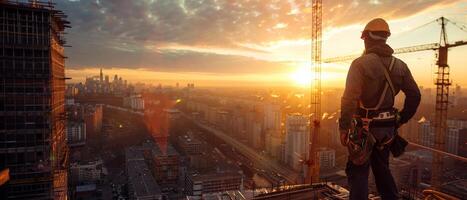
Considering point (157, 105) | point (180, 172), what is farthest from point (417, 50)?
point (157, 105)

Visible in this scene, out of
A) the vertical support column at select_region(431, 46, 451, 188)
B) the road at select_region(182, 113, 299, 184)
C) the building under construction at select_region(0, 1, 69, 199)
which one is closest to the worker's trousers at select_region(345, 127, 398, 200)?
the building under construction at select_region(0, 1, 69, 199)

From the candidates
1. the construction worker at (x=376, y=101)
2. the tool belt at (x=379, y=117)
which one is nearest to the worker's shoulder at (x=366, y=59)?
the construction worker at (x=376, y=101)

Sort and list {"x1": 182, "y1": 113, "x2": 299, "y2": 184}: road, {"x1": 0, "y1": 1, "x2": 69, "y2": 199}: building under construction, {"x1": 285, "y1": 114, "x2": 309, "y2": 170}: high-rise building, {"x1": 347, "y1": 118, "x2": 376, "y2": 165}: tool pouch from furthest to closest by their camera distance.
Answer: {"x1": 285, "y1": 114, "x2": 309, "y2": 170}: high-rise building < {"x1": 182, "y1": 113, "x2": 299, "y2": 184}: road < {"x1": 0, "y1": 1, "x2": 69, "y2": 199}: building under construction < {"x1": 347, "y1": 118, "x2": 376, "y2": 165}: tool pouch

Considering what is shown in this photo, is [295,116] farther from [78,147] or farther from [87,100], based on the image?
[87,100]

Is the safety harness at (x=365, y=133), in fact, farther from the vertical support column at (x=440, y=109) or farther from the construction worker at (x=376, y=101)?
the vertical support column at (x=440, y=109)

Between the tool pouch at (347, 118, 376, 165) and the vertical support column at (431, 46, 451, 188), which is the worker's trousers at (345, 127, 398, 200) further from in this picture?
the vertical support column at (431, 46, 451, 188)

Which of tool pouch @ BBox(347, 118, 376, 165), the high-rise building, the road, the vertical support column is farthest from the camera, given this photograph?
the high-rise building

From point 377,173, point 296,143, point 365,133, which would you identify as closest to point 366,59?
point 365,133
